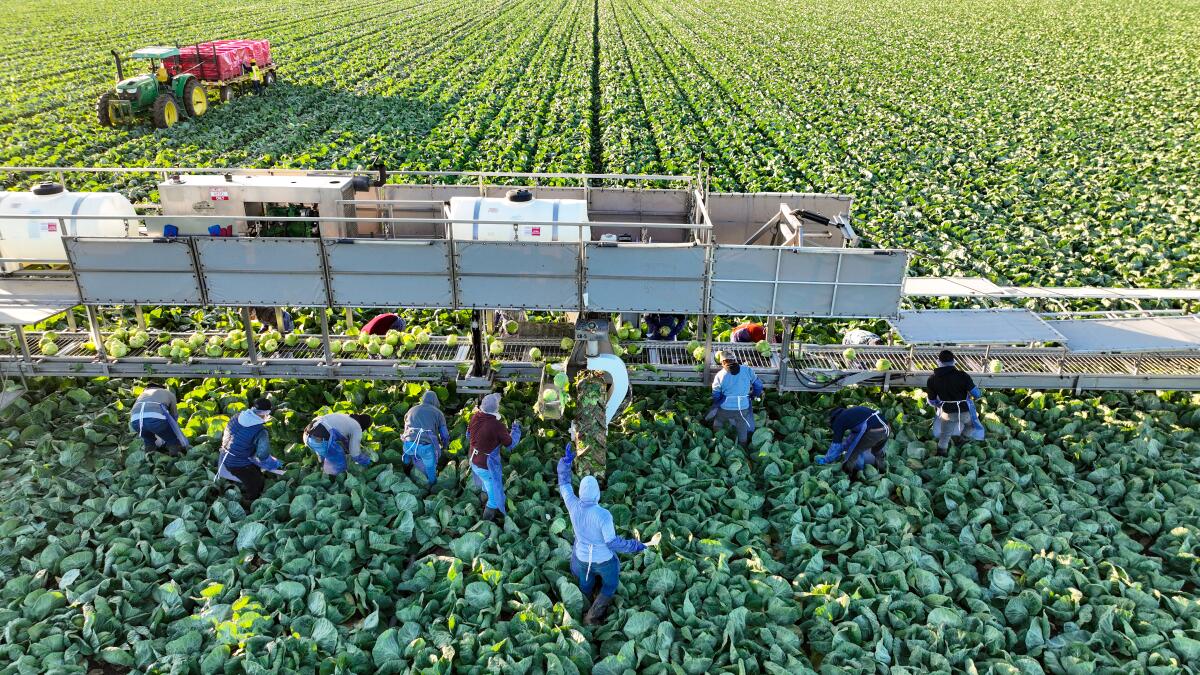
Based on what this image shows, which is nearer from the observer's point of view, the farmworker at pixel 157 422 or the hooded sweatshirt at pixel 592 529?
the hooded sweatshirt at pixel 592 529

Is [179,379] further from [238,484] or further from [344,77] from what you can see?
[344,77]

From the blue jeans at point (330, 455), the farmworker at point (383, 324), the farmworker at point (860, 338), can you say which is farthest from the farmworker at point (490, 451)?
the farmworker at point (860, 338)

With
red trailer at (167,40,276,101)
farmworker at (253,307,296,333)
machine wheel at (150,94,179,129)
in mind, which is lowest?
farmworker at (253,307,296,333)

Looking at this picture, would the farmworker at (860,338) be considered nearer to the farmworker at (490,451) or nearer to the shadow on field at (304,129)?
the farmworker at (490,451)

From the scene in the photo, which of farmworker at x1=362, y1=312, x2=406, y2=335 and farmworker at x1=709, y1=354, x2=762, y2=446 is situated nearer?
farmworker at x1=709, y1=354, x2=762, y2=446

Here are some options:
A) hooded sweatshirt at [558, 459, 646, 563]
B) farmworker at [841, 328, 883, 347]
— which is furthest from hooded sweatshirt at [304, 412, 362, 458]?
farmworker at [841, 328, 883, 347]

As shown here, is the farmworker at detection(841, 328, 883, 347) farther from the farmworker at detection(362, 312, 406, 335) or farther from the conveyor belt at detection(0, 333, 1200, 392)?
the farmworker at detection(362, 312, 406, 335)
